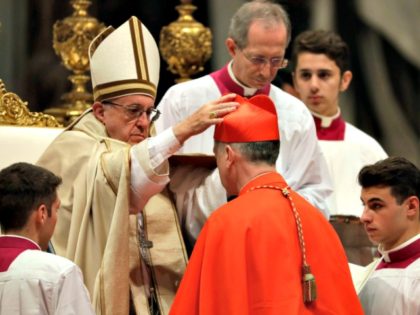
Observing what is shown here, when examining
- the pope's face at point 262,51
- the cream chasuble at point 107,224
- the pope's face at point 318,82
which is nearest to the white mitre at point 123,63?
the cream chasuble at point 107,224

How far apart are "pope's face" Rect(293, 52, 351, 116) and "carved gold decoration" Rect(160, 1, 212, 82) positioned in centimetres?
88

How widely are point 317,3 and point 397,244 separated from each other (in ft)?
15.1

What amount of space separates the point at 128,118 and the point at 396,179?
3.95 feet

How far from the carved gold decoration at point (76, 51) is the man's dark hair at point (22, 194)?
315 centimetres

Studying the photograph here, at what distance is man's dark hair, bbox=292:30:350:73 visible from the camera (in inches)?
353

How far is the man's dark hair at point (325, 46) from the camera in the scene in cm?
896

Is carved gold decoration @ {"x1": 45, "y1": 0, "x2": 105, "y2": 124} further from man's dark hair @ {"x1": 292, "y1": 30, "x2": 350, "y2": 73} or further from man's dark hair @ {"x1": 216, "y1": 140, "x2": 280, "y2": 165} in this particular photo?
man's dark hair @ {"x1": 216, "y1": 140, "x2": 280, "y2": 165}

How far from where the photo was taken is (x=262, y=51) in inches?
284

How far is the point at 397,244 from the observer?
622 cm

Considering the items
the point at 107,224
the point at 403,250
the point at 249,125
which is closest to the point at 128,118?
the point at 107,224

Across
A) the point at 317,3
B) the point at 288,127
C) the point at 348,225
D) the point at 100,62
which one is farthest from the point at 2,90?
the point at 317,3

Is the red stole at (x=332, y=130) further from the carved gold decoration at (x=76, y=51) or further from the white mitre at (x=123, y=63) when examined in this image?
the white mitre at (x=123, y=63)

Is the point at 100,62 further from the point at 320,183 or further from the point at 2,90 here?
the point at 320,183

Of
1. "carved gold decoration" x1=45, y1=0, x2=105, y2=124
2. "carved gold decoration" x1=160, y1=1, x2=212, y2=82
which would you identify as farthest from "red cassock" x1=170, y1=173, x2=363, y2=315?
"carved gold decoration" x1=160, y1=1, x2=212, y2=82
